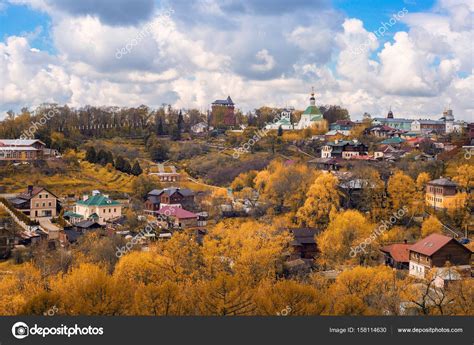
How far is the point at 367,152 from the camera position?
43438mm

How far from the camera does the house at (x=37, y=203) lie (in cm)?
2975

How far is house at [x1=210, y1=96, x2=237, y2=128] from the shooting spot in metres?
63.2

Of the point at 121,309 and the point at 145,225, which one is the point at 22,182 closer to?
the point at 145,225

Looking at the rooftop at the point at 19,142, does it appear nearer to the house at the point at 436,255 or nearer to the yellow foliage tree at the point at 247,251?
the yellow foliage tree at the point at 247,251

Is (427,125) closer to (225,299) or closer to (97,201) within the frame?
(97,201)

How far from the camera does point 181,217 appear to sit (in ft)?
95.8

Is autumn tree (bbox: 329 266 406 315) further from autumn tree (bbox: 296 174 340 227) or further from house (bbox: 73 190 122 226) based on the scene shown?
house (bbox: 73 190 122 226)

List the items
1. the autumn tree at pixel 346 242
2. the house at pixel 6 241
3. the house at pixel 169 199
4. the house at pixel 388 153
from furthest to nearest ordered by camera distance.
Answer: the house at pixel 388 153 < the house at pixel 169 199 < the house at pixel 6 241 < the autumn tree at pixel 346 242

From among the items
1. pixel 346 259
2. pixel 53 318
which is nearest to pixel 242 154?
pixel 346 259

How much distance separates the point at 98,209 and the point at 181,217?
413cm

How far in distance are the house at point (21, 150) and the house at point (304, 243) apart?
1975 cm

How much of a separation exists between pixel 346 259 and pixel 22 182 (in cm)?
2057

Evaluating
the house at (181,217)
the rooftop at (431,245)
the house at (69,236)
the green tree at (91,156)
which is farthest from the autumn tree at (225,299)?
the green tree at (91,156)
